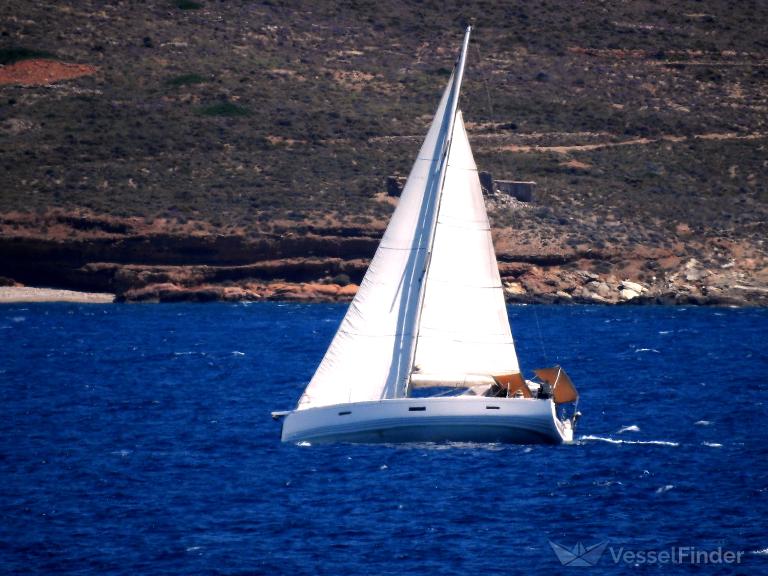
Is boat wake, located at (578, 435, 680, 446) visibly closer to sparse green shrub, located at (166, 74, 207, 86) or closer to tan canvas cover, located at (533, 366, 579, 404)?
tan canvas cover, located at (533, 366, 579, 404)

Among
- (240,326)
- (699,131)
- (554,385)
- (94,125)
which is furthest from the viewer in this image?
(699,131)

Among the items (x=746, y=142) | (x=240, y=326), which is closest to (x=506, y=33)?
(x=746, y=142)

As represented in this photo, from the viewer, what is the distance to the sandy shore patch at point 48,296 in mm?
80438

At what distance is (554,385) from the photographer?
31.6 meters

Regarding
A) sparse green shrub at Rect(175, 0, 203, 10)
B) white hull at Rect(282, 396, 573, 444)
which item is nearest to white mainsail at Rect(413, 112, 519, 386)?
white hull at Rect(282, 396, 573, 444)

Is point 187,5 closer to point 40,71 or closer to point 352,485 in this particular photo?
point 40,71

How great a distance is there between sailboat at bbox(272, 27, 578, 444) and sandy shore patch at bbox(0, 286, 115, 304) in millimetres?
51772

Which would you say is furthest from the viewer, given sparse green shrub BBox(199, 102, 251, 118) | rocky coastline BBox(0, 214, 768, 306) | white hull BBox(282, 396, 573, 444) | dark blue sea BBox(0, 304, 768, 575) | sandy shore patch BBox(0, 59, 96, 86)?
sandy shore patch BBox(0, 59, 96, 86)

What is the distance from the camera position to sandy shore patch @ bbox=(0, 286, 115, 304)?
264 ft

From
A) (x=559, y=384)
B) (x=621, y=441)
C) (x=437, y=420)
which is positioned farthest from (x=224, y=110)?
(x=437, y=420)

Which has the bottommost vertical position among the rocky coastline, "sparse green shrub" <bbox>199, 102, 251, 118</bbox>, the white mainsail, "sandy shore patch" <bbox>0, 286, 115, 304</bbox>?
"sandy shore patch" <bbox>0, 286, 115, 304</bbox>

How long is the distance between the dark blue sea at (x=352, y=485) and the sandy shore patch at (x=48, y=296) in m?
30.9

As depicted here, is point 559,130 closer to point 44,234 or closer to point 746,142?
point 746,142

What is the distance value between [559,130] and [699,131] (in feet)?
34.6
